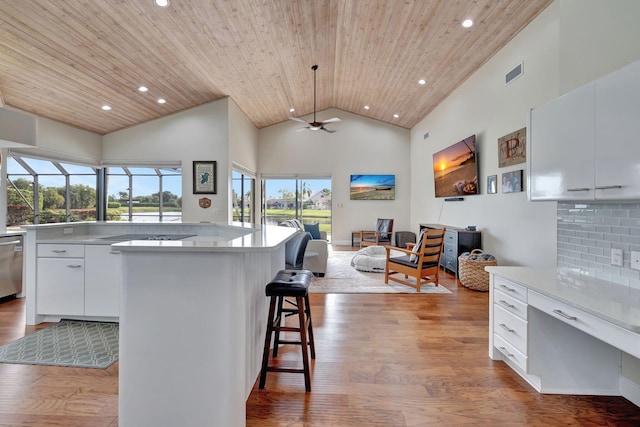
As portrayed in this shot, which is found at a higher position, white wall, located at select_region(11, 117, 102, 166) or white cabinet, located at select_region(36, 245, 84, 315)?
white wall, located at select_region(11, 117, 102, 166)

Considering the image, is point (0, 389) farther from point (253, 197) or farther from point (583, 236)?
point (253, 197)

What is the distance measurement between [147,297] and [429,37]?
4.94 m

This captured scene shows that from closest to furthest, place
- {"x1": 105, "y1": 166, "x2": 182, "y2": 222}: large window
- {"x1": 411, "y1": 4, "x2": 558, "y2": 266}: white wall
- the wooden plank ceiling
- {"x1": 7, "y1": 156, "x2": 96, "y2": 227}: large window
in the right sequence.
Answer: the wooden plank ceiling < {"x1": 411, "y1": 4, "x2": 558, "y2": 266}: white wall < {"x1": 7, "y1": 156, "x2": 96, "y2": 227}: large window < {"x1": 105, "y1": 166, "x2": 182, "y2": 222}: large window

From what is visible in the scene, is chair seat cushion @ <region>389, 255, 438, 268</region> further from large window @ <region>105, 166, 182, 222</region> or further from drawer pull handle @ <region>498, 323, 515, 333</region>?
large window @ <region>105, 166, 182, 222</region>

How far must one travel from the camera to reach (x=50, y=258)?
9.78 ft

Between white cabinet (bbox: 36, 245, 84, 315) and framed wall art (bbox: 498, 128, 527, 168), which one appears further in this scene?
framed wall art (bbox: 498, 128, 527, 168)

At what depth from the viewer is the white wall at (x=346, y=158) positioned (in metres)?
9.23

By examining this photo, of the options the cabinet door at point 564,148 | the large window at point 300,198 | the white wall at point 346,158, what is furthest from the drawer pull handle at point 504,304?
the large window at point 300,198

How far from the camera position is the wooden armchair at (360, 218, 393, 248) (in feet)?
26.9

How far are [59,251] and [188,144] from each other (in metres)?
3.90

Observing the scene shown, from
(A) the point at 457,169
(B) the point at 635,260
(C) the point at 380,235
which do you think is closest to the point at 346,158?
(C) the point at 380,235

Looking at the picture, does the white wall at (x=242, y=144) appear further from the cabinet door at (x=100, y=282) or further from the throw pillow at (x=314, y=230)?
the cabinet door at (x=100, y=282)

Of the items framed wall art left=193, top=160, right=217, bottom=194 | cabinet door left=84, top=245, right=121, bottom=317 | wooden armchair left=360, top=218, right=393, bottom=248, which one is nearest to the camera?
cabinet door left=84, top=245, right=121, bottom=317

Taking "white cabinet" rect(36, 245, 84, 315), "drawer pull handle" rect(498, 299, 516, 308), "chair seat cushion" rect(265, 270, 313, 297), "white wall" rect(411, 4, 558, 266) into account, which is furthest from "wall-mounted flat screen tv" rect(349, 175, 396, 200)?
"chair seat cushion" rect(265, 270, 313, 297)
